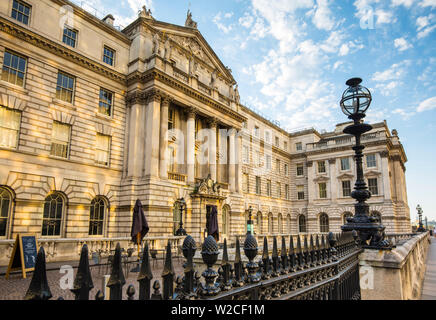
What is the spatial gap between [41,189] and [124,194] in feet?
18.1

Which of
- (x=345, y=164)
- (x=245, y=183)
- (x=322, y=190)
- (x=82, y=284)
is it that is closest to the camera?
(x=82, y=284)

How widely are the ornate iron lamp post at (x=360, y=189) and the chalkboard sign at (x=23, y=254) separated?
10.1m

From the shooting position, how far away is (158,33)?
81.9 feet

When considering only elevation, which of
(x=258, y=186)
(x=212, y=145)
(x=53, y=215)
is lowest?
(x=53, y=215)

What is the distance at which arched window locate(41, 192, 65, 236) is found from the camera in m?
17.7

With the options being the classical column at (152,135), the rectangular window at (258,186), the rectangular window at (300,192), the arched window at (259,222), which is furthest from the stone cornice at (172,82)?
the rectangular window at (300,192)

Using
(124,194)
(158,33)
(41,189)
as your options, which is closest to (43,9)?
(158,33)

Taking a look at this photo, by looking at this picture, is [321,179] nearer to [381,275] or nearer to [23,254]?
[381,275]

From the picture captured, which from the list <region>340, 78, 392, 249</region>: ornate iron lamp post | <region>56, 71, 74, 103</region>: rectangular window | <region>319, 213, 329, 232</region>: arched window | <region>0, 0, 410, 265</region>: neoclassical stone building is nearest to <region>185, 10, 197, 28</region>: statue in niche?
<region>0, 0, 410, 265</region>: neoclassical stone building

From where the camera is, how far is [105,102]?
72.8 ft

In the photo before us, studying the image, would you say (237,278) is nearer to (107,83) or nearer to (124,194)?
(124,194)

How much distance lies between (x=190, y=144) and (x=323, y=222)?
95.8 feet

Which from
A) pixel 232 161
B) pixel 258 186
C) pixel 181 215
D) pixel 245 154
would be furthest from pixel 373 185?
pixel 181 215

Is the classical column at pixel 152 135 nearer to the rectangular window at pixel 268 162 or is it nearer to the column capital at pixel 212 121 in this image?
the column capital at pixel 212 121
